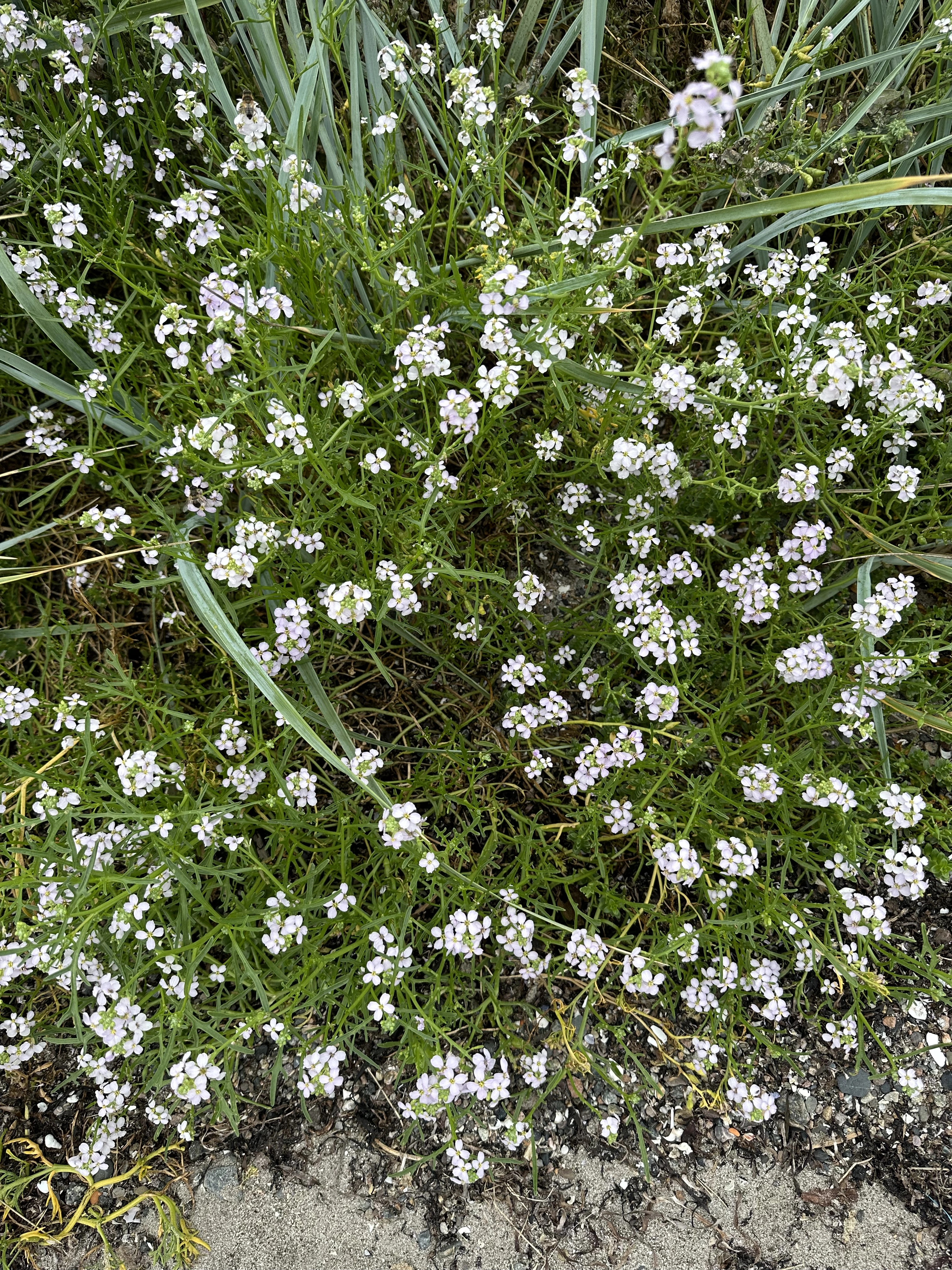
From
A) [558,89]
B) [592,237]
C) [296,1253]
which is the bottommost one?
[296,1253]

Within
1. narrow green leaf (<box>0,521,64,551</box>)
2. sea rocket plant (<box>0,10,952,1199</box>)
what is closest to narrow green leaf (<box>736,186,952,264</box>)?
sea rocket plant (<box>0,10,952,1199</box>)

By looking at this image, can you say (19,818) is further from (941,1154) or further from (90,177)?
(941,1154)

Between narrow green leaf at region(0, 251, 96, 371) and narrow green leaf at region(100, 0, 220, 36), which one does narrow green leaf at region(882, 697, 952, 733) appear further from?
narrow green leaf at region(100, 0, 220, 36)

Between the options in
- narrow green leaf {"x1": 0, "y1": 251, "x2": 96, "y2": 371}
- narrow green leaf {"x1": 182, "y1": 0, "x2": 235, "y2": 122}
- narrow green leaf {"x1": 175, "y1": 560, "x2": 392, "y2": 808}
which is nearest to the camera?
narrow green leaf {"x1": 175, "y1": 560, "x2": 392, "y2": 808}

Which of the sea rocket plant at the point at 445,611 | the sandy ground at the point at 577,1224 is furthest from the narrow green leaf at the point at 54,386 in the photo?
the sandy ground at the point at 577,1224

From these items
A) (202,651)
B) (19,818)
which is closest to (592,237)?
(202,651)

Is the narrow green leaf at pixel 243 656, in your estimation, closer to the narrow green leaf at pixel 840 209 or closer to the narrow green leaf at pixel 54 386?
the narrow green leaf at pixel 54 386

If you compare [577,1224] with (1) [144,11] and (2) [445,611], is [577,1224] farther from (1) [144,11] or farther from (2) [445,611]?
(1) [144,11]

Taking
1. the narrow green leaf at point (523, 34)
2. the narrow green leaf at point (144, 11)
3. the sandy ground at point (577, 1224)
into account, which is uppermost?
the narrow green leaf at point (144, 11)

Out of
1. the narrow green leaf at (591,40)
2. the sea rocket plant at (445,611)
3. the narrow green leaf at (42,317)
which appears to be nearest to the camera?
the sea rocket plant at (445,611)

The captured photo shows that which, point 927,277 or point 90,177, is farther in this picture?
point 927,277

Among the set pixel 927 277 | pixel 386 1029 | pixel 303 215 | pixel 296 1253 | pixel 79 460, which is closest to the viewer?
pixel 386 1029
